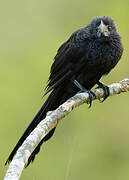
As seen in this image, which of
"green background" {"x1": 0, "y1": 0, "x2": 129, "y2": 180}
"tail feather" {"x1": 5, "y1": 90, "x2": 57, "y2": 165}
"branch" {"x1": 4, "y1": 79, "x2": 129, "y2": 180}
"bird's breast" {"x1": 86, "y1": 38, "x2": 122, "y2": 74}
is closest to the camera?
"branch" {"x1": 4, "y1": 79, "x2": 129, "y2": 180}

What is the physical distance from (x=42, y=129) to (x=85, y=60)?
170cm

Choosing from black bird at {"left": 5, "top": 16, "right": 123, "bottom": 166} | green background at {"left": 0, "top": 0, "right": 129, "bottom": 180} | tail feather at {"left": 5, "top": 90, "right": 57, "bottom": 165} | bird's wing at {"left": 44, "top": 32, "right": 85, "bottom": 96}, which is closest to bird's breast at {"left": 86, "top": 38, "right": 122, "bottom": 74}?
black bird at {"left": 5, "top": 16, "right": 123, "bottom": 166}

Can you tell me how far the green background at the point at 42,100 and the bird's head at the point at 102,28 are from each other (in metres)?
1.34

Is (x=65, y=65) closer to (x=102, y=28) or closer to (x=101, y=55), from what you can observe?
(x=101, y=55)

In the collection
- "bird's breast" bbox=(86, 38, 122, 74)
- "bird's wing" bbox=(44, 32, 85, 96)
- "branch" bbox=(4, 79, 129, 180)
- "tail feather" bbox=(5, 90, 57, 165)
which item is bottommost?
"branch" bbox=(4, 79, 129, 180)

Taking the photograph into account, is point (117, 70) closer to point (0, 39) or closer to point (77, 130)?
point (77, 130)

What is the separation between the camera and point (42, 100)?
24.7ft

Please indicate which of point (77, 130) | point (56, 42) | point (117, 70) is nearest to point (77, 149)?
point (77, 130)

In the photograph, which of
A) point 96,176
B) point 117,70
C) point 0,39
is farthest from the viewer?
point 0,39

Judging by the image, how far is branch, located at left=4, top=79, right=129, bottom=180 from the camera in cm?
333

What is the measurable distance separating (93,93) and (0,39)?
303cm

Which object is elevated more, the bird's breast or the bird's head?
the bird's head

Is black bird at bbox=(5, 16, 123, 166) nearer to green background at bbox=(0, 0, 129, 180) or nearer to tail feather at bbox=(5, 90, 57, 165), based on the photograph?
tail feather at bbox=(5, 90, 57, 165)

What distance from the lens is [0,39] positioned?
802 centimetres
